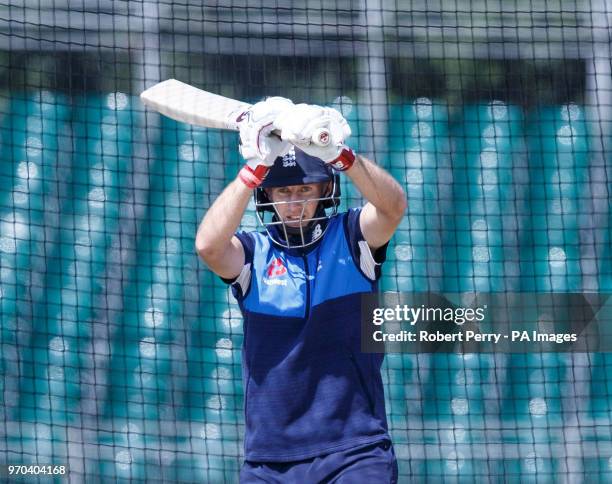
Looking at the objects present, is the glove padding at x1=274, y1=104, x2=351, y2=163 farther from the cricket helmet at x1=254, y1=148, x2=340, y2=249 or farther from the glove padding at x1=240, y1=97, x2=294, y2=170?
the cricket helmet at x1=254, y1=148, x2=340, y2=249

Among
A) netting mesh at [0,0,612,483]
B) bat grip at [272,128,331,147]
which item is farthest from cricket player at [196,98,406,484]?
netting mesh at [0,0,612,483]

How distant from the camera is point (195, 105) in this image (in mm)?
3213

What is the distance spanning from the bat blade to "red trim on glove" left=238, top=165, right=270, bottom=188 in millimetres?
165

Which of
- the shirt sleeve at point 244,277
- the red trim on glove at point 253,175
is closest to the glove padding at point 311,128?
the red trim on glove at point 253,175

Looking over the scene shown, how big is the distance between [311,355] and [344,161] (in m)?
0.52

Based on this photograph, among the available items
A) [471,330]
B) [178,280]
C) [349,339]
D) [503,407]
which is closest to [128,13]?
[178,280]

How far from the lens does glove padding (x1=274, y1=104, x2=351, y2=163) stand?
259cm

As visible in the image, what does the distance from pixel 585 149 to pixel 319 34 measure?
148 cm

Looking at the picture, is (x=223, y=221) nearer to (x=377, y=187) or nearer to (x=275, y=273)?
(x=275, y=273)

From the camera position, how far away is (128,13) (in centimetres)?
546

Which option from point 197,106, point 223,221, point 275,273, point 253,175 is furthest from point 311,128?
point 197,106

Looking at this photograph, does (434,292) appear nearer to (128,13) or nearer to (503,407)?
(503,407)

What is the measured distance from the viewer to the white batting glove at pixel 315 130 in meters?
2.59

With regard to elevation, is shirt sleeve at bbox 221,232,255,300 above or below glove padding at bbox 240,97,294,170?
below
